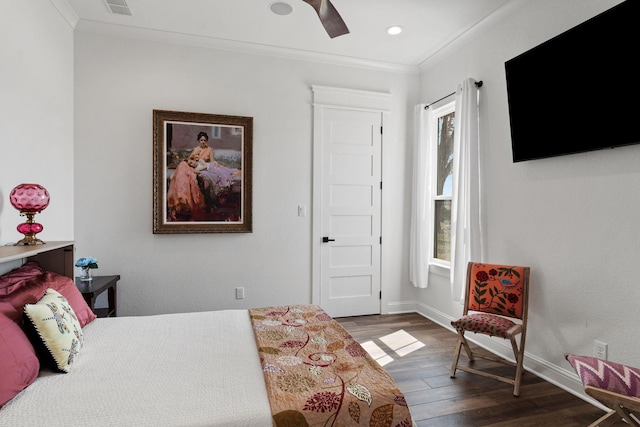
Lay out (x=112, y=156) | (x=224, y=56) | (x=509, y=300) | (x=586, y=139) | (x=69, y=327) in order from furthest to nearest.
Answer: (x=224, y=56)
(x=112, y=156)
(x=509, y=300)
(x=586, y=139)
(x=69, y=327)

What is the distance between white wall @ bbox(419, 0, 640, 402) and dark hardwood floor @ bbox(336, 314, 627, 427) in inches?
11.2

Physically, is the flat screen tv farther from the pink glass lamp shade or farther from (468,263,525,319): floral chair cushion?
the pink glass lamp shade

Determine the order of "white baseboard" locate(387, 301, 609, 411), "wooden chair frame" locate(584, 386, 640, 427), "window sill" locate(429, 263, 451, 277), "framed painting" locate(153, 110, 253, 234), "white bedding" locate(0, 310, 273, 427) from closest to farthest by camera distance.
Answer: "white bedding" locate(0, 310, 273, 427) → "wooden chair frame" locate(584, 386, 640, 427) → "white baseboard" locate(387, 301, 609, 411) → "framed painting" locate(153, 110, 253, 234) → "window sill" locate(429, 263, 451, 277)

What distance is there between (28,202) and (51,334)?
1000 millimetres

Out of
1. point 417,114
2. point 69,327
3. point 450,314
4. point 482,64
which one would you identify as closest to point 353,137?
point 417,114

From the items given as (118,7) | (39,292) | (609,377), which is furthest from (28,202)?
(609,377)

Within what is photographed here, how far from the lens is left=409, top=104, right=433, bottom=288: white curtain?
3998mm

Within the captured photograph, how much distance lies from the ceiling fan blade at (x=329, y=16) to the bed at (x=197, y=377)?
1.82 meters

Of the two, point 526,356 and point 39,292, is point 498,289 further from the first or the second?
point 39,292

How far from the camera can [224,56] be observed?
3.65 m

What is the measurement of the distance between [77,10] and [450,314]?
4.60 meters

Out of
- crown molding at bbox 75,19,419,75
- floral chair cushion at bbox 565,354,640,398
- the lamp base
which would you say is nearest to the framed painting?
crown molding at bbox 75,19,419,75

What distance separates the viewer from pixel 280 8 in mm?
2988

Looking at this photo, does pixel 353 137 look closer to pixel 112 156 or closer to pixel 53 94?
pixel 112 156
